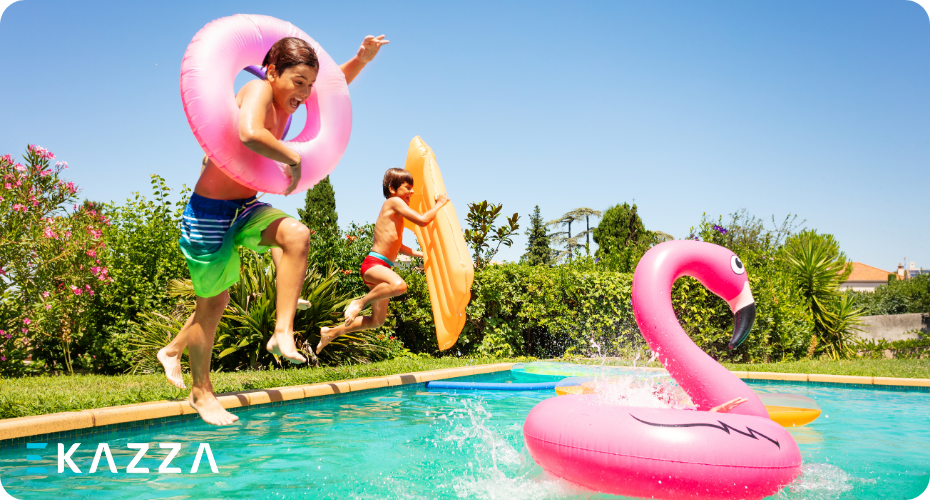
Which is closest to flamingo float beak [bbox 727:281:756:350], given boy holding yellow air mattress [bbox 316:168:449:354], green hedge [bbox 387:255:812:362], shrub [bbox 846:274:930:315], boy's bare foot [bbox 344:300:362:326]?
boy holding yellow air mattress [bbox 316:168:449:354]

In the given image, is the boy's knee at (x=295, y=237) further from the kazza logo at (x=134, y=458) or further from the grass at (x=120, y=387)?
the grass at (x=120, y=387)

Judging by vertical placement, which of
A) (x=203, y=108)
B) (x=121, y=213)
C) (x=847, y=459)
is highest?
(x=121, y=213)

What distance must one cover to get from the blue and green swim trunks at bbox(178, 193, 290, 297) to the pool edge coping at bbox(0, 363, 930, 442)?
198 cm

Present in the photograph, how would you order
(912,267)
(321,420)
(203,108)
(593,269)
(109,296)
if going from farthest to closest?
(912,267) → (593,269) → (109,296) → (321,420) → (203,108)

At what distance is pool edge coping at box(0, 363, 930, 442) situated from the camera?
423cm

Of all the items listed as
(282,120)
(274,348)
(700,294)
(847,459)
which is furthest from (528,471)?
(700,294)

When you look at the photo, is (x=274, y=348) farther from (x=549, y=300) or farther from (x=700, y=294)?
(x=700, y=294)

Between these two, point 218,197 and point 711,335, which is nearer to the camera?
point 218,197

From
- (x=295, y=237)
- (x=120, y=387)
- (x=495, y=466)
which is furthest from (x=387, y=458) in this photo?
(x=120, y=387)

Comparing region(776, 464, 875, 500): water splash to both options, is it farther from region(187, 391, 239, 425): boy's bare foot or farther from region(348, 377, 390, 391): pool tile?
region(348, 377, 390, 391): pool tile

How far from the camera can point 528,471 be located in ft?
13.2

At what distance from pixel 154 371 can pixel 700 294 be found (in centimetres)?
874

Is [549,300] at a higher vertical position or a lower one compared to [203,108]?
lower

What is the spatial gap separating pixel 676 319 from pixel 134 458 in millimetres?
3648
